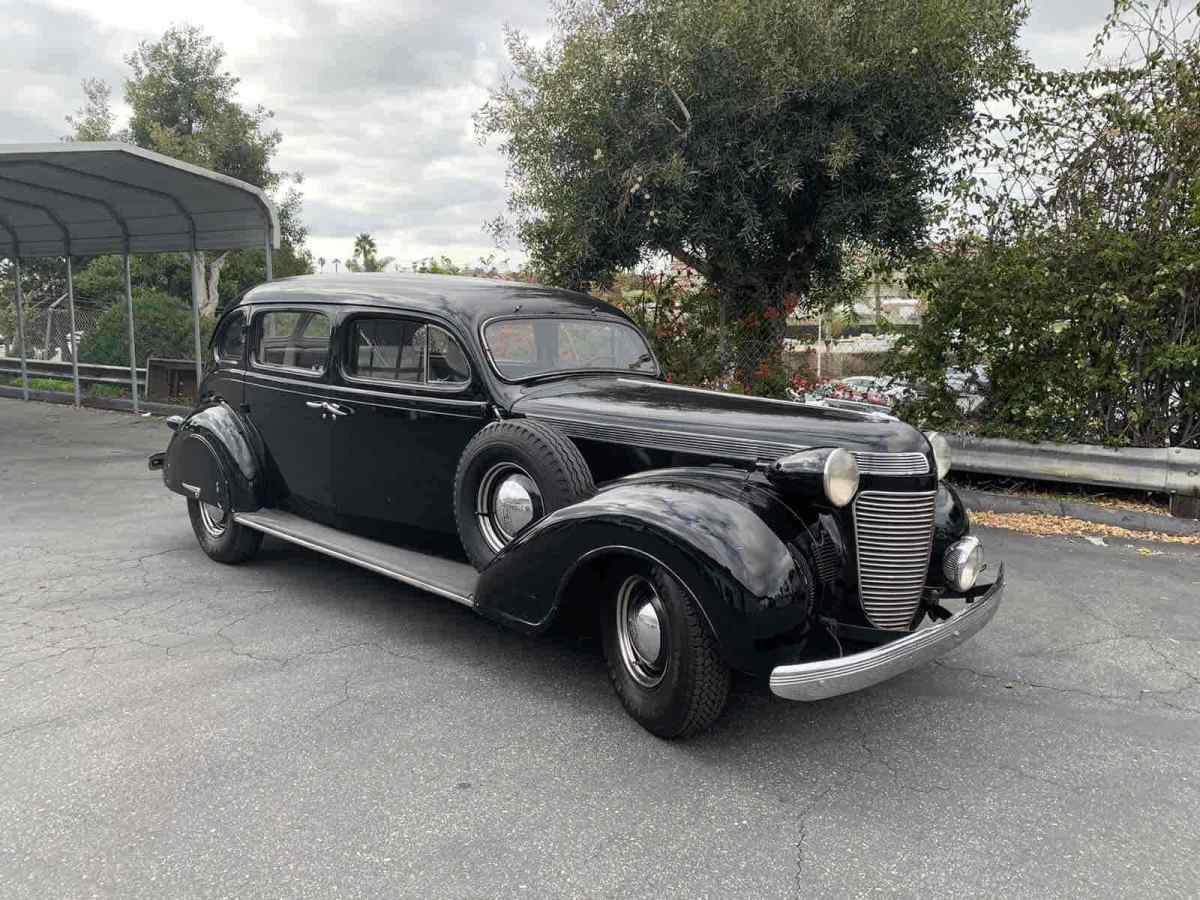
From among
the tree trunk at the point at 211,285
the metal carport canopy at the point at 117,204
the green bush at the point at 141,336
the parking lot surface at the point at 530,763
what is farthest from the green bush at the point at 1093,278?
the tree trunk at the point at 211,285

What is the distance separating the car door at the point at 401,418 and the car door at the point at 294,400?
0.50ft

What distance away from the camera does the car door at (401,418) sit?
4328 millimetres

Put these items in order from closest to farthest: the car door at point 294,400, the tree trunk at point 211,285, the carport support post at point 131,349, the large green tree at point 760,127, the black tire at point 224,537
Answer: the car door at point 294,400 < the black tire at point 224,537 < the large green tree at point 760,127 < the carport support post at point 131,349 < the tree trunk at point 211,285

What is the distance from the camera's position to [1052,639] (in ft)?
14.2

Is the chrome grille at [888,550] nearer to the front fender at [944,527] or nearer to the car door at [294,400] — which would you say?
the front fender at [944,527]

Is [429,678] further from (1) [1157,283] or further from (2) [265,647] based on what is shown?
(1) [1157,283]

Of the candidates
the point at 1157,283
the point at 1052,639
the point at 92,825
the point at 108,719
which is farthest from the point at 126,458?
the point at 1157,283

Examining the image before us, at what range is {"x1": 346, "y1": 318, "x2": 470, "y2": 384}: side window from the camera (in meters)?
4.41

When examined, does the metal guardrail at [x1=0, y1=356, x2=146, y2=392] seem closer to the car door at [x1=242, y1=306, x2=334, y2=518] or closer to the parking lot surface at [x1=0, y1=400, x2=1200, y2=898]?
the car door at [x1=242, y1=306, x2=334, y2=518]

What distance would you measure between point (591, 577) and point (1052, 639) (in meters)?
2.50

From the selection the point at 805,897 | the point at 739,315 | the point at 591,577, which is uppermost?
the point at 739,315

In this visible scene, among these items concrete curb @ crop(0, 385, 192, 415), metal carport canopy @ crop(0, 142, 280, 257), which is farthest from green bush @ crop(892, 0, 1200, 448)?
concrete curb @ crop(0, 385, 192, 415)

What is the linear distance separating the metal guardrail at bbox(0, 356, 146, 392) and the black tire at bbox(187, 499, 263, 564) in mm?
9894

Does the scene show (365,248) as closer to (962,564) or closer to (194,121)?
(194,121)
